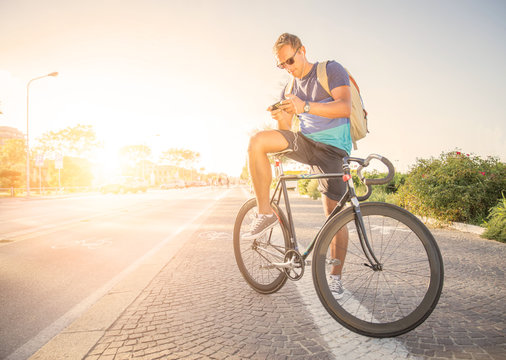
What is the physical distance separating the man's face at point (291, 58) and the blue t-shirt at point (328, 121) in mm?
118

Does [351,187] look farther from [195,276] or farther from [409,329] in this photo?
[195,276]

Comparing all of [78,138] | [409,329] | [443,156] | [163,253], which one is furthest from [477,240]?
[78,138]

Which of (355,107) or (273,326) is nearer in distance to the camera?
(273,326)

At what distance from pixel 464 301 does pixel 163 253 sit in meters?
4.04

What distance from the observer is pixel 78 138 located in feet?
162

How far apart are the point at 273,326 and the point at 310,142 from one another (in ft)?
4.86

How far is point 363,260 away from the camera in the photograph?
2.62 m

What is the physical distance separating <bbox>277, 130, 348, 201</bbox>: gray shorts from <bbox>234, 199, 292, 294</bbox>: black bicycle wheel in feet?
1.67

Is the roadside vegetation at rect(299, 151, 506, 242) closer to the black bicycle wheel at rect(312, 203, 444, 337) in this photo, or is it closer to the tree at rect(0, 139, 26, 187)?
the black bicycle wheel at rect(312, 203, 444, 337)

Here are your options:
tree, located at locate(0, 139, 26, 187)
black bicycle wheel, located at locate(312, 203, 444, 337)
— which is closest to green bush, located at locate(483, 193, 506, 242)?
black bicycle wheel, located at locate(312, 203, 444, 337)

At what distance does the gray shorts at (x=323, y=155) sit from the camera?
8.96 ft

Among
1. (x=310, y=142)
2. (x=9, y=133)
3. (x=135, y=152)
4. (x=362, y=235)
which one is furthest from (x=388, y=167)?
(x=9, y=133)

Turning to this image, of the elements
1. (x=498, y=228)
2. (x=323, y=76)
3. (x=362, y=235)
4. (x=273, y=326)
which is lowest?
(x=273, y=326)

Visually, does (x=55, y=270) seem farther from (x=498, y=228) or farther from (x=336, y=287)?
(x=498, y=228)
